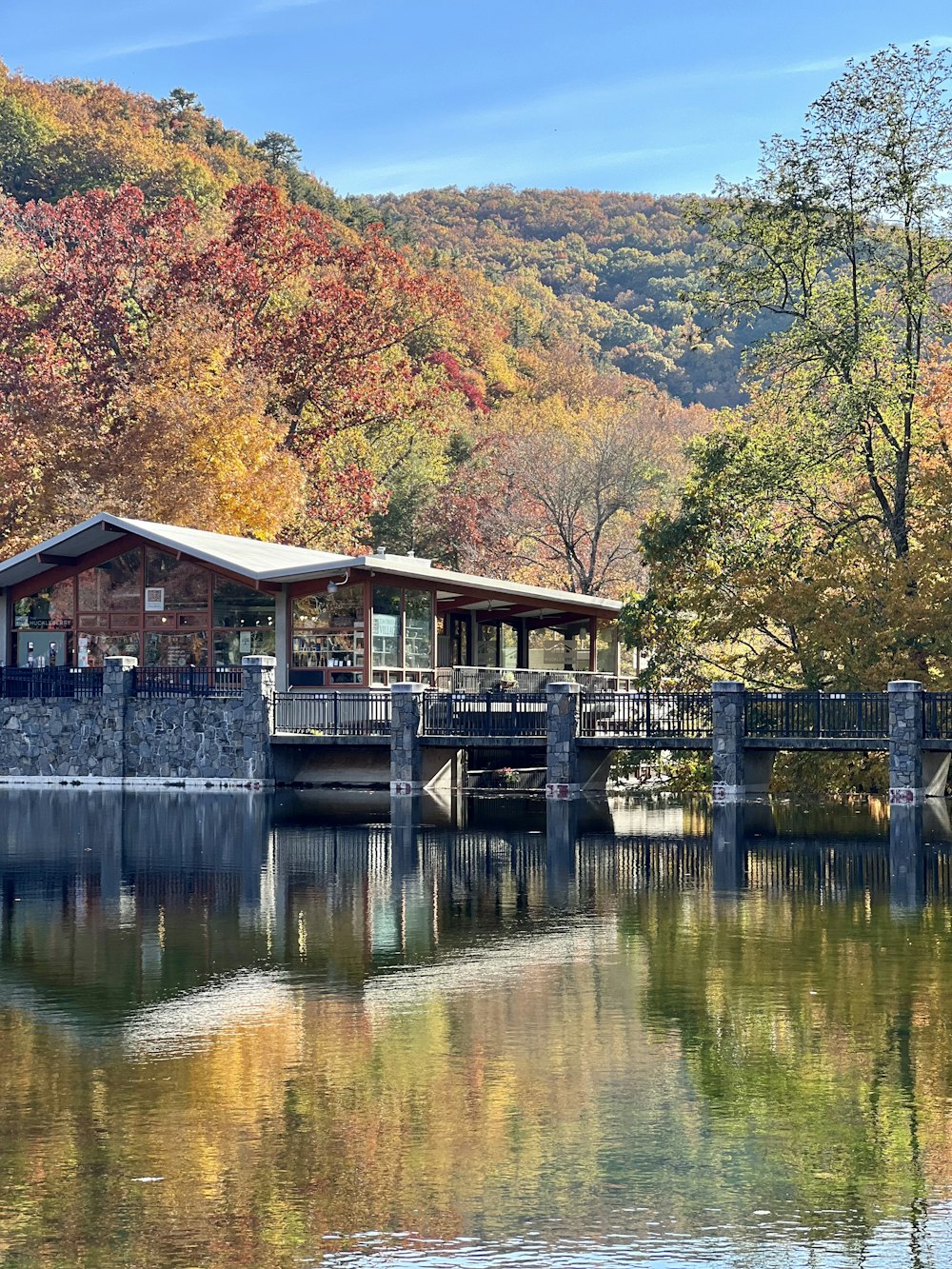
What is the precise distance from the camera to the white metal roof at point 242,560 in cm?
4031

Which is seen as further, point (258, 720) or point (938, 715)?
point (258, 720)

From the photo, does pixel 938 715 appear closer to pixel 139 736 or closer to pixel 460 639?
pixel 139 736

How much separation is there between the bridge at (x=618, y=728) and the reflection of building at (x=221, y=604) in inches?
110

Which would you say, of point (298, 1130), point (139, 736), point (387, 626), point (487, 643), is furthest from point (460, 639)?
point (298, 1130)

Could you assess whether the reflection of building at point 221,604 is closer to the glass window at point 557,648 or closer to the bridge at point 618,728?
the bridge at point 618,728

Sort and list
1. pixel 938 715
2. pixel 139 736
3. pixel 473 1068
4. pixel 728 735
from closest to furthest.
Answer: pixel 473 1068
pixel 938 715
pixel 728 735
pixel 139 736

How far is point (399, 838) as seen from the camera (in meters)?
29.1

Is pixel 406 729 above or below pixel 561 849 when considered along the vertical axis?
above

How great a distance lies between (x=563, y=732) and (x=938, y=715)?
7348 millimetres

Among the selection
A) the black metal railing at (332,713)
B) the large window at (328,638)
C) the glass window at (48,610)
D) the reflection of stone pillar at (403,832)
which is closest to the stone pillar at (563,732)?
the reflection of stone pillar at (403,832)

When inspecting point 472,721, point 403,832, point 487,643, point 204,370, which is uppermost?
point 204,370

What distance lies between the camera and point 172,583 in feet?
141

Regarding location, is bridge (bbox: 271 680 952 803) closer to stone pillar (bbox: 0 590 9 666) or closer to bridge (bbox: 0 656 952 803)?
bridge (bbox: 0 656 952 803)

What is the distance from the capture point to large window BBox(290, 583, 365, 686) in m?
41.7
